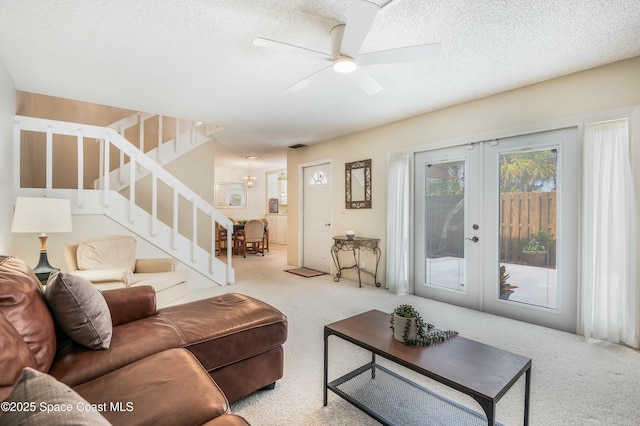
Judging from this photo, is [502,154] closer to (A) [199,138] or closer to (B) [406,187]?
(B) [406,187]

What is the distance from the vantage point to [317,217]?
5.86 meters

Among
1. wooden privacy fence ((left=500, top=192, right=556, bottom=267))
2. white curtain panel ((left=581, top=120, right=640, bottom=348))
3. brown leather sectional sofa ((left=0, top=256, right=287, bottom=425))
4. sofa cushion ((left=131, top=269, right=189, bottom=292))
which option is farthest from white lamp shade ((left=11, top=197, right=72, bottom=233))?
white curtain panel ((left=581, top=120, right=640, bottom=348))

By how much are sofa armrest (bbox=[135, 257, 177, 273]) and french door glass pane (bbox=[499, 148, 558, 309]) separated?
374cm

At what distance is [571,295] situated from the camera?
2949 millimetres

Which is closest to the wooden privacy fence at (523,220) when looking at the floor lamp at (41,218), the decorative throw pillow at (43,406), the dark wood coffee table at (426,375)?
the dark wood coffee table at (426,375)

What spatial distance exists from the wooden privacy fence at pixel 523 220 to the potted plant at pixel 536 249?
0.03 meters

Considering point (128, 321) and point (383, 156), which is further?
point (383, 156)

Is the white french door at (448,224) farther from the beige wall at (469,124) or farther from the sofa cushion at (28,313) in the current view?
the sofa cushion at (28,313)

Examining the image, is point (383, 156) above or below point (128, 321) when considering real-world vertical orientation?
above

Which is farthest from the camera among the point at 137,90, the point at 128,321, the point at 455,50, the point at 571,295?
the point at 137,90

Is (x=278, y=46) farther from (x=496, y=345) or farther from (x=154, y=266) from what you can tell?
(x=496, y=345)

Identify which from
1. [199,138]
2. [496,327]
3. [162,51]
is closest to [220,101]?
[162,51]

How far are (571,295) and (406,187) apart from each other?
210 cm

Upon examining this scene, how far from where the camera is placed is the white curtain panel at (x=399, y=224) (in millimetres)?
4227
